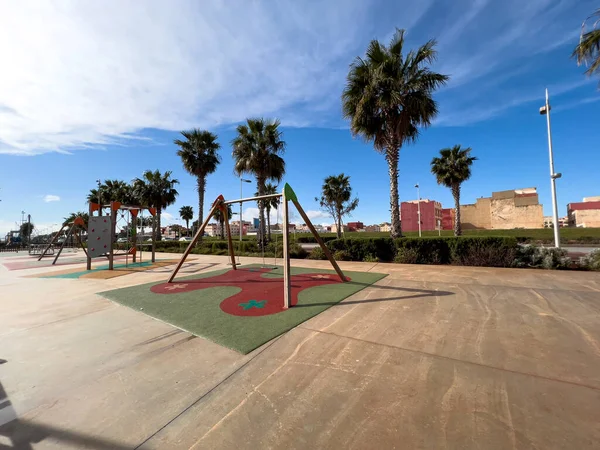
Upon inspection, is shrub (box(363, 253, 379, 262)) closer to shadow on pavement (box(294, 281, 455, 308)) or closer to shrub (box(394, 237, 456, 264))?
shrub (box(394, 237, 456, 264))

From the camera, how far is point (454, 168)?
87.3 ft

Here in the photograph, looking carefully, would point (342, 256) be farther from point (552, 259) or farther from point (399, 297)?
point (552, 259)

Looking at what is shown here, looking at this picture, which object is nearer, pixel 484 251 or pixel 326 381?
pixel 326 381

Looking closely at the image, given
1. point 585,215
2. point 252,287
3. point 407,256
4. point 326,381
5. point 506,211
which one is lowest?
point 326,381

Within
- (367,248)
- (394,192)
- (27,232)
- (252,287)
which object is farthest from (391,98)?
(27,232)

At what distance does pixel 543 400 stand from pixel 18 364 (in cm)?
575

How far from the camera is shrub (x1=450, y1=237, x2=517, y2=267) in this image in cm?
930

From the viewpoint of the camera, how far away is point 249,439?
1916 mm

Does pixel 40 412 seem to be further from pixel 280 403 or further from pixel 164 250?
pixel 164 250

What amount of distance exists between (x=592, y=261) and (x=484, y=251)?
292 cm

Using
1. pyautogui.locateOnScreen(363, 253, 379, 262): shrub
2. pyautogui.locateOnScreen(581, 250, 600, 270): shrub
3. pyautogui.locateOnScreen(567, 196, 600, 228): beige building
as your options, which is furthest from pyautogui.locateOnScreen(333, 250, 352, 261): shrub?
pyautogui.locateOnScreen(567, 196, 600, 228): beige building

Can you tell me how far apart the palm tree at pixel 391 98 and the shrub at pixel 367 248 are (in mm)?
904

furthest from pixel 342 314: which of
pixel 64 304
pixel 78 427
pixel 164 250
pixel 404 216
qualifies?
pixel 404 216

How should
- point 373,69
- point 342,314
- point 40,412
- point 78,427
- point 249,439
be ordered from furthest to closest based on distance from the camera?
1. point 373,69
2. point 342,314
3. point 40,412
4. point 78,427
5. point 249,439
